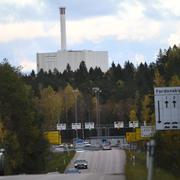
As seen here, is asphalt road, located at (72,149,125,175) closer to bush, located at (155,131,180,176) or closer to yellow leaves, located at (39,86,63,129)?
yellow leaves, located at (39,86,63,129)

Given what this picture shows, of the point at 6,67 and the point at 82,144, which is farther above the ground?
the point at 6,67

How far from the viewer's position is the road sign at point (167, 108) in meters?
19.4

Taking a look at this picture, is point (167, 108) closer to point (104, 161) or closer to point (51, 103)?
point (104, 161)

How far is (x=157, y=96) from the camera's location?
65.8ft

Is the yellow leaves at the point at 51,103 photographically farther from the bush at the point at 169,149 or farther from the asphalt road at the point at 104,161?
the bush at the point at 169,149

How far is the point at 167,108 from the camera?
19625mm

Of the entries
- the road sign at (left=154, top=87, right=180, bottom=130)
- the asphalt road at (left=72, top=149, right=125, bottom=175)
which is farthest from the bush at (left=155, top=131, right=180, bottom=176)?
the asphalt road at (left=72, top=149, right=125, bottom=175)

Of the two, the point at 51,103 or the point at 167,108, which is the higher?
the point at 51,103

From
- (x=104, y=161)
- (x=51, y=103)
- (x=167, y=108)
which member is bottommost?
(x=104, y=161)

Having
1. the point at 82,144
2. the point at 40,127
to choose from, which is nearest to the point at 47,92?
the point at 82,144

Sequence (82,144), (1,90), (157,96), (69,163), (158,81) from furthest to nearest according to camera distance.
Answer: (82,144), (69,163), (158,81), (1,90), (157,96)

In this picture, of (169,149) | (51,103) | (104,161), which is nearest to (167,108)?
(169,149)

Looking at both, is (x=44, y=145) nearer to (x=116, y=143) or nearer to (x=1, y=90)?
(x=1, y=90)

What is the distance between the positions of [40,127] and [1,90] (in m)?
6.77
